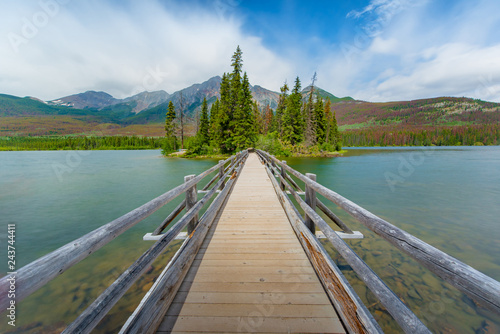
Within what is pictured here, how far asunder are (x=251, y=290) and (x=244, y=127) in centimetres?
3002

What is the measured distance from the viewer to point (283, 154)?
121ft

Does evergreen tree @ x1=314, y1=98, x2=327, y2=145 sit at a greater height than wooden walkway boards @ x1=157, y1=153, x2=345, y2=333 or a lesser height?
greater

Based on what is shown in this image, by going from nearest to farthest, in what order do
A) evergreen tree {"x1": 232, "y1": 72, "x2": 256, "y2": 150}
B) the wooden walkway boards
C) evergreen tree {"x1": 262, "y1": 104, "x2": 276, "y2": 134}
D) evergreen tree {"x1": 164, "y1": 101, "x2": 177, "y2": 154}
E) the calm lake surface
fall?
the wooden walkway boards
the calm lake surface
evergreen tree {"x1": 232, "y1": 72, "x2": 256, "y2": 150}
evergreen tree {"x1": 164, "y1": 101, "x2": 177, "y2": 154}
evergreen tree {"x1": 262, "y1": 104, "x2": 276, "y2": 134}

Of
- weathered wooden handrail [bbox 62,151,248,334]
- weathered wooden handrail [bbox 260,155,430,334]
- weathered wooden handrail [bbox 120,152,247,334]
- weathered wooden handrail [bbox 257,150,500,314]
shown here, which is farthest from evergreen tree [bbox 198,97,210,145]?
weathered wooden handrail [bbox 257,150,500,314]

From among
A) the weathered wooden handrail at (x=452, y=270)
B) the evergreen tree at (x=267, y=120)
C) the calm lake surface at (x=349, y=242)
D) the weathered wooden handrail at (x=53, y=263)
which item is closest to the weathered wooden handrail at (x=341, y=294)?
the weathered wooden handrail at (x=452, y=270)

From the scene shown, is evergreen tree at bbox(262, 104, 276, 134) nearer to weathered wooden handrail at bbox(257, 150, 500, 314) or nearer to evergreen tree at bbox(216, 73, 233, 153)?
evergreen tree at bbox(216, 73, 233, 153)

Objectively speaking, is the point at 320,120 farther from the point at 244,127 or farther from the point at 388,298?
the point at 388,298

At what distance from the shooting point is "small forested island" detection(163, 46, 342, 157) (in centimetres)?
3079

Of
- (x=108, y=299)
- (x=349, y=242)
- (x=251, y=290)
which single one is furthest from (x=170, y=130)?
(x=108, y=299)

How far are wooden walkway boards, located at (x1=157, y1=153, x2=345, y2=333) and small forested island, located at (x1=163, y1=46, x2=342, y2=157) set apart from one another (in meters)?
27.8

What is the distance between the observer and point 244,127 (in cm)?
3152

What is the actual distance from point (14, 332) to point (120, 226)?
4.68 metres

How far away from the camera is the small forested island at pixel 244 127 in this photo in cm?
3079

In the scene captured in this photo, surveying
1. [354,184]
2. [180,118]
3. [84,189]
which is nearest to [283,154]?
[354,184]
